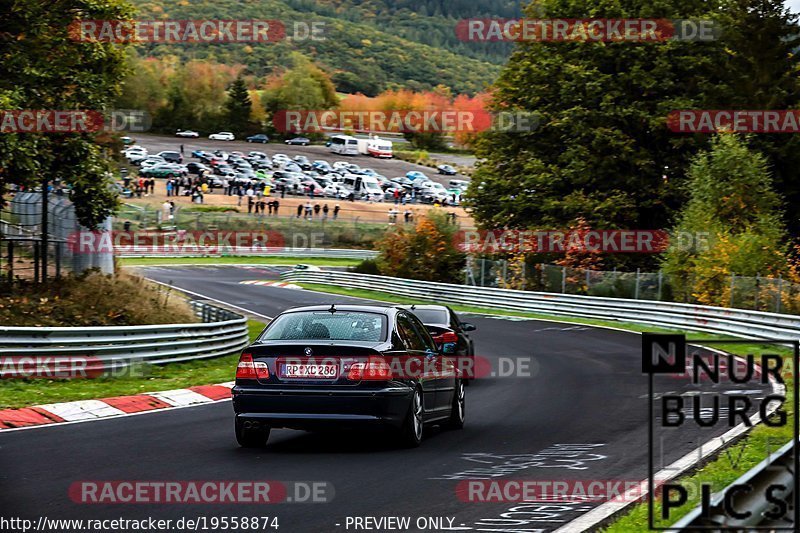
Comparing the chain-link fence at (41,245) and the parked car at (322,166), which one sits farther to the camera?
the parked car at (322,166)

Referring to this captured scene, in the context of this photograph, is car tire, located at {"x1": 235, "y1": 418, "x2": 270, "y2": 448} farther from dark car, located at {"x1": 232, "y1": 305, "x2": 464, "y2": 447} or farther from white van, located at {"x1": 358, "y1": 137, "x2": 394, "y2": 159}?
white van, located at {"x1": 358, "y1": 137, "x2": 394, "y2": 159}

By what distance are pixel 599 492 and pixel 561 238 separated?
118ft

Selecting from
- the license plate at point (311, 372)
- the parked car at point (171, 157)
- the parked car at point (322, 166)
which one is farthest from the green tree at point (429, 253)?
the parked car at point (322, 166)

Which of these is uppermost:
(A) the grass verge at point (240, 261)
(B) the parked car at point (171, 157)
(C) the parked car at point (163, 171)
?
(B) the parked car at point (171, 157)

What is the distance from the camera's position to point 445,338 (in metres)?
19.0

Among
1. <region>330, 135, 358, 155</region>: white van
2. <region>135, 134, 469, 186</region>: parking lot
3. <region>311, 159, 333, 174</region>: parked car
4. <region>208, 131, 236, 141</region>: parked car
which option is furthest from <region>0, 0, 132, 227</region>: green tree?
<region>208, 131, 236, 141</region>: parked car

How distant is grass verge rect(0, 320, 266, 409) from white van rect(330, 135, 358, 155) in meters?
107

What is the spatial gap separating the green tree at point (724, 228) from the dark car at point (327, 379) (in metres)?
23.3

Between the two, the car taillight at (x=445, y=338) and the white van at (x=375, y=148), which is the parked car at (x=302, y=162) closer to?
the white van at (x=375, y=148)

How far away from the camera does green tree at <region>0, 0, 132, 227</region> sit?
74.7ft

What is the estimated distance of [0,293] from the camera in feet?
74.6

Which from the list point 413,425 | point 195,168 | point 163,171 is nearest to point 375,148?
point 195,168

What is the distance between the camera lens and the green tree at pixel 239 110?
137 m

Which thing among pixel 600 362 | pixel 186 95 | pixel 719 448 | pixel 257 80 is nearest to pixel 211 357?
pixel 600 362
